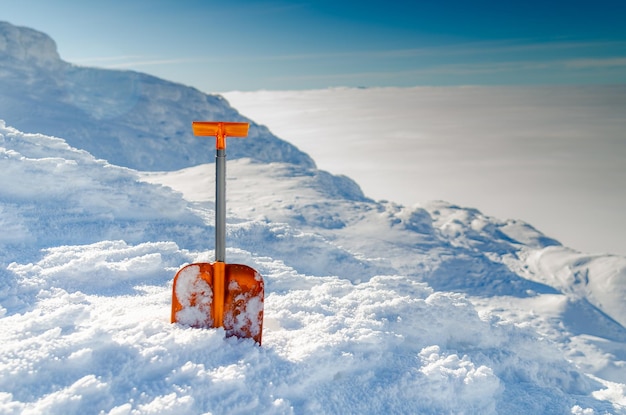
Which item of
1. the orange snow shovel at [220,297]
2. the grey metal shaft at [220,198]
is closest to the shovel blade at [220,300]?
the orange snow shovel at [220,297]

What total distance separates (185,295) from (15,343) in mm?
925

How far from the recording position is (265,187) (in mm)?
32062

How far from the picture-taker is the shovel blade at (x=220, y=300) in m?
3.26

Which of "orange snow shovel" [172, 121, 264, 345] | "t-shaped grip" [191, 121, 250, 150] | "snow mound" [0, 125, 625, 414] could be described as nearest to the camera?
"snow mound" [0, 125, 625, 414]

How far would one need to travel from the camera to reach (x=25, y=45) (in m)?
50.8

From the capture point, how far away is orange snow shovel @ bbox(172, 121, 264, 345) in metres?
3.25

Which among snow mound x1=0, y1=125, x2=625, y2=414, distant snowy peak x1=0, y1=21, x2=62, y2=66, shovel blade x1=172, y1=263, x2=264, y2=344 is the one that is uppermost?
distant snowy peak x1=0, y1=21, x2=62, y2=66

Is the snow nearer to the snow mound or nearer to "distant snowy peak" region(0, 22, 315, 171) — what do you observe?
the snow mound

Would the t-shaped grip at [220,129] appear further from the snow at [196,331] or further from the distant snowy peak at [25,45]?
the distant snowy peak at [25,45]

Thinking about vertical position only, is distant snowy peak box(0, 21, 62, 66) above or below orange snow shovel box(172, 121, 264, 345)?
above

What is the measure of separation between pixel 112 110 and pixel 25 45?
9.54 m

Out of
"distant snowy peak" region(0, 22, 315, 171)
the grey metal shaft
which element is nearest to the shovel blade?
the grey metal shaft

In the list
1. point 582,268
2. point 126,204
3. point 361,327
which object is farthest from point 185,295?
point 582,268

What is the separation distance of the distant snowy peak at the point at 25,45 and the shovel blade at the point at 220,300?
182 ft
